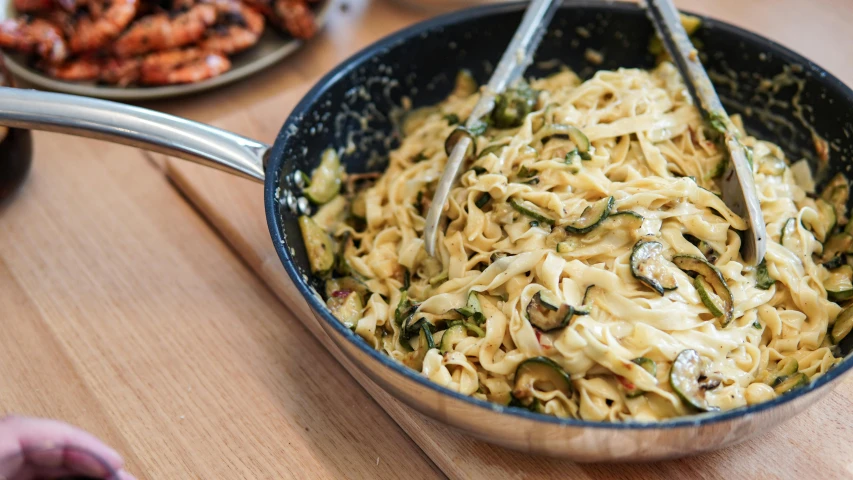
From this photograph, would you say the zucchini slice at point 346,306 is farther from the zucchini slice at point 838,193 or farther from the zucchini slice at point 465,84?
the zucchini slice at point 838,193

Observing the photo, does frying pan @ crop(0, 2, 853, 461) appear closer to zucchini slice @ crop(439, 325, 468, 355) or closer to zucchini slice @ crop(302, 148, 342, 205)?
zucchini slice @ crop(302, 148, 342, 205)

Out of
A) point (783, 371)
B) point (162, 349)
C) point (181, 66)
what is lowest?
point (162, 349)

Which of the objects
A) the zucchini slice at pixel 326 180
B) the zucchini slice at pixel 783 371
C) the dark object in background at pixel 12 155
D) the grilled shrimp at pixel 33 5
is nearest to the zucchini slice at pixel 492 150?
the zucchini slice at pixel 326 180

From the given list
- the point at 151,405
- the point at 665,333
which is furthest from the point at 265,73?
the point at 665,333

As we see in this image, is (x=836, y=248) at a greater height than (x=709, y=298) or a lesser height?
greater

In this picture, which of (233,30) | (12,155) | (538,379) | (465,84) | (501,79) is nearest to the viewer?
(538,379)

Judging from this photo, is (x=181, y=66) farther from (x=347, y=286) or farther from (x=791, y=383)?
(x=791, y=383)

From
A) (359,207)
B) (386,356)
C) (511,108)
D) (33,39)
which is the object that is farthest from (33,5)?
(386,356)
